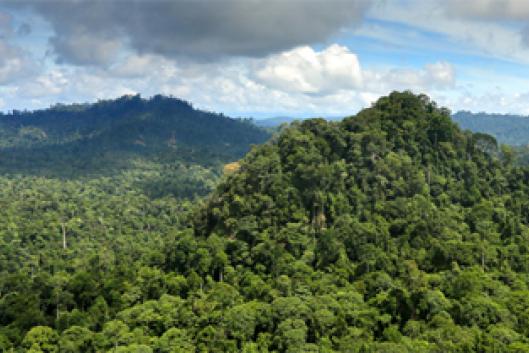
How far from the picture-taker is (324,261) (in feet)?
156

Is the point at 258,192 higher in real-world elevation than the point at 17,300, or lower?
higher

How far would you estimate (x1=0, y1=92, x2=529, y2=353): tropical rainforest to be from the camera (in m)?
35.4

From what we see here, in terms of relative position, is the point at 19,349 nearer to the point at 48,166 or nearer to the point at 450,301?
the point at 450,301

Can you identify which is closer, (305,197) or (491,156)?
(305,197)

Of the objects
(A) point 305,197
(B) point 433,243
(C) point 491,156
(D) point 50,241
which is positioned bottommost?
(D) point 50,241

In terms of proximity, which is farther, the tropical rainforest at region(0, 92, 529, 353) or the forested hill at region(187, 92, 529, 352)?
the tropical rainforest at region(0, 92, 529, 353)

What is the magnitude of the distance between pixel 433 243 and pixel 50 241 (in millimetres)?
63582

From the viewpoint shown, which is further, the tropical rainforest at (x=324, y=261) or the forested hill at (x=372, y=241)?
the tropical rainforest at (x=324, y=261)

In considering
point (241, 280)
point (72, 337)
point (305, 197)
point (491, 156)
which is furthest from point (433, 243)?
point (72, 337)

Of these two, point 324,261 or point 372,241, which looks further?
point 372,241

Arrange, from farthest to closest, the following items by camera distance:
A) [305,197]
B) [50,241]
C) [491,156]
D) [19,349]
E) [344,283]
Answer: [50,241], [491,156], [305,197], [344,283], [19,349]

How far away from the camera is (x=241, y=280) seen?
4659 centimetres

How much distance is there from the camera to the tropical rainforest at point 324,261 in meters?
35.4

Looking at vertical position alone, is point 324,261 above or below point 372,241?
below
